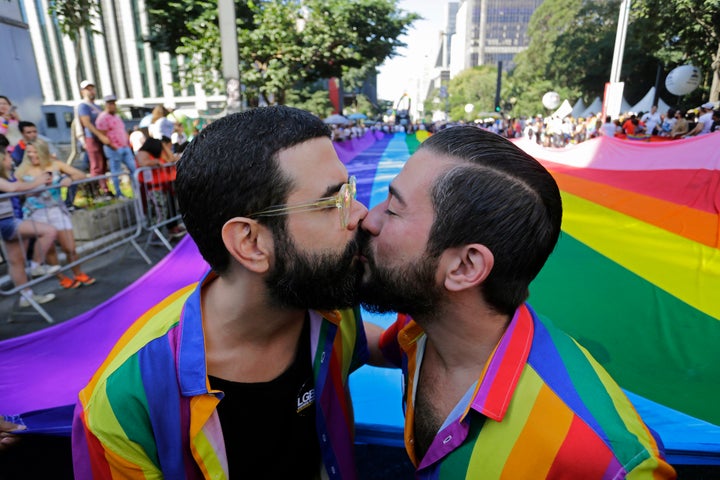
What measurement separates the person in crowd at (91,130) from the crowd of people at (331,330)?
27.3 feet

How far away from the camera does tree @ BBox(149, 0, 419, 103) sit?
16.7 meters

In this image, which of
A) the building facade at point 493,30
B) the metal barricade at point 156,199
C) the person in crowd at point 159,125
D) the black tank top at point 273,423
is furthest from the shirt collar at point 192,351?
the building facade at point 493,30

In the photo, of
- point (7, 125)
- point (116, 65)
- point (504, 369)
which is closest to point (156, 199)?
point (7, 125)

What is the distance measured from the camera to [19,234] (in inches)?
187

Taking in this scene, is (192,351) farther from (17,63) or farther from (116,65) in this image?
(116,65)

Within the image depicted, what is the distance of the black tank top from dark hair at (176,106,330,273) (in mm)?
561

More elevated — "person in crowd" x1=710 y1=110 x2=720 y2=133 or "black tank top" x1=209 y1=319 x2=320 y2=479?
"person in crowd" x1=710 y1=110 x2=720 y2=133

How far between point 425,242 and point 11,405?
259 centimetres

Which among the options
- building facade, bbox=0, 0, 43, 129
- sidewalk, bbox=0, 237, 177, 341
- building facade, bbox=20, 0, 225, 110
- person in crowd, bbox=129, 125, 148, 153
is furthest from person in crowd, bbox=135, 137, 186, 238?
building facade, bbox=20, 0, 225, 110

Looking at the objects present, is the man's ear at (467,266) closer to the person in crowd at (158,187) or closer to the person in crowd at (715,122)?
the person in crowd at (158,187)

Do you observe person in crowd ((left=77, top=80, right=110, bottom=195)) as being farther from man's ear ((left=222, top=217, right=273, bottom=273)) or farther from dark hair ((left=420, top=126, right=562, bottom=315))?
dark hair ((left=420, top=126, right=562, bottom=315))

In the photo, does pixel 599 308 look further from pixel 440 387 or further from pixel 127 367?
pixel 127 367

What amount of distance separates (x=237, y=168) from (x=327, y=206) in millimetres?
333

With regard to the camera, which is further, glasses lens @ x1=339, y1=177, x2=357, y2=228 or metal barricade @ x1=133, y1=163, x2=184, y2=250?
metal barricade @ x1=133, y1=163, x2=184, y2=250
